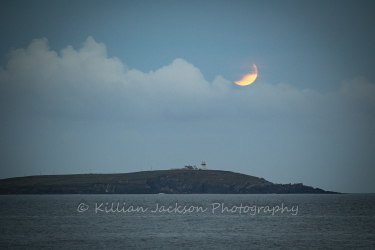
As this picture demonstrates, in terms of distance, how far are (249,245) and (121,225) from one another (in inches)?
1202

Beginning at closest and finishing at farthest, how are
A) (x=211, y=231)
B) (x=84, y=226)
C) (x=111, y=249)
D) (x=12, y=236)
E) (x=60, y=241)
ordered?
(x=111, y=249) → (x=60, y=241) → (x=12, y=236) → (x=211, y=231) → (x=84, y=226)

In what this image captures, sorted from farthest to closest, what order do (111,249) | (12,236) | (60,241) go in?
(12,236)
(60,241)
(111,249)

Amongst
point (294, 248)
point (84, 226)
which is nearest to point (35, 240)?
point (84, 226)

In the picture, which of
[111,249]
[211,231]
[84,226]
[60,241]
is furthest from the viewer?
[84,226]

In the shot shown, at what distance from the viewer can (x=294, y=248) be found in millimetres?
54969

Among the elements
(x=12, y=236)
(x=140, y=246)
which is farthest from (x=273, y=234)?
(x=12, y=236)

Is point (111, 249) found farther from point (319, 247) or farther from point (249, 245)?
point (319, 247)

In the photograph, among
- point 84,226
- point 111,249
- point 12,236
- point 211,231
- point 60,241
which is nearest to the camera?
point 111,249

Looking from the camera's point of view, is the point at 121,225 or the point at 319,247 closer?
the point at 319,247

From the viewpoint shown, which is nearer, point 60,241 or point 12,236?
point 60,241

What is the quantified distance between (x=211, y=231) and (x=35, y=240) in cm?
2684

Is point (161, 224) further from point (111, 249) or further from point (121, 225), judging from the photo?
point (111, 249)

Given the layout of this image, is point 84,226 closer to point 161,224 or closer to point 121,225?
point 121,225

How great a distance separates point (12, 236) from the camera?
64688mm
